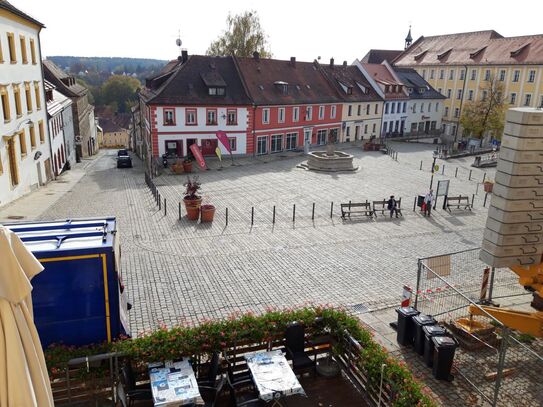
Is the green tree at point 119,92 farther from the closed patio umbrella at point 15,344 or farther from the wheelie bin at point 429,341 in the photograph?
the closed patio umbrella at point 15,344

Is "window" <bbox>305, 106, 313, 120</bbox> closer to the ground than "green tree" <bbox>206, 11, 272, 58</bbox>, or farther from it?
closer to the ground

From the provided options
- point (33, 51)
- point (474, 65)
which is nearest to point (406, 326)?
point (33, 51)

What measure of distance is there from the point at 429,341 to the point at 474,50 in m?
62.3

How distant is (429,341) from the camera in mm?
9094

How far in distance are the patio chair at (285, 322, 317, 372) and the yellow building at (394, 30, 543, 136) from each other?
50859 mm

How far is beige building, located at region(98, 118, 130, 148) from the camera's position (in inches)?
4009

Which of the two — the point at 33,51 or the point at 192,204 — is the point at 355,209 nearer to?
the point at 192,204

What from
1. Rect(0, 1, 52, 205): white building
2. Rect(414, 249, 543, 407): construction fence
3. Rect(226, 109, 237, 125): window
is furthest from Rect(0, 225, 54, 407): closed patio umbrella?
Rect(226, 109, 237, 125): window

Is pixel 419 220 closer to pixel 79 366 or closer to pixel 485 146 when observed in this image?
pixel 79 366

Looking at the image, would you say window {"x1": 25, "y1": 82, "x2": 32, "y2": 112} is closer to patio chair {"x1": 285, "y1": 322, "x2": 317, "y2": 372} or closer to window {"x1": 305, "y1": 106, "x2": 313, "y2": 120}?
window {"x1": 305, "y1": 106, "x2": 313, "y2": 120}

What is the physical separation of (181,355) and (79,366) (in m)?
1.61

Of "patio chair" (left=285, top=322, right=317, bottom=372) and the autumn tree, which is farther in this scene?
the autumn tree

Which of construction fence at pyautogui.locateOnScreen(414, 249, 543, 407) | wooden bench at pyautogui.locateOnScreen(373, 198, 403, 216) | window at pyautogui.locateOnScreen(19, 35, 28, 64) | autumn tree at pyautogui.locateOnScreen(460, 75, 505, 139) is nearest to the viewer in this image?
construction fence at pyautogui.locateOnScreen(414, 249, 543, 407)

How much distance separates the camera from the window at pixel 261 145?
41.3m
